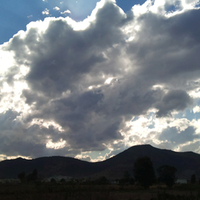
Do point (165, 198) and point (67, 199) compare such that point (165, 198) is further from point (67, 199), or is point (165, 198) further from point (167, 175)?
point (167, 175)

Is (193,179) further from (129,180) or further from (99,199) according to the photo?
(99,199)

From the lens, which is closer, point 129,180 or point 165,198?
point 165,198

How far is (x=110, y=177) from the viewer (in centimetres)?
19525

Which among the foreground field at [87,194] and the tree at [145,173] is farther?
the tree at [145,173]

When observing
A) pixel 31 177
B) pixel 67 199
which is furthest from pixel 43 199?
pixel 31 177

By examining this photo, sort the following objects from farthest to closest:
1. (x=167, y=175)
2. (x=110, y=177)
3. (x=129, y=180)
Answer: (x=110, y=177) → (x=129, y=180) → (x=167, y=175)

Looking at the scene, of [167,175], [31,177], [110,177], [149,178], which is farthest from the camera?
[110,177]

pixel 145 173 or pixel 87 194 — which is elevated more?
pixel 145 173

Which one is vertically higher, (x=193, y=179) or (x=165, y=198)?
(x=165, y=198)

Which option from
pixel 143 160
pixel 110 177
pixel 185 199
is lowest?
pixel 110 177

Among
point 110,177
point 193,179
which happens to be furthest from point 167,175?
point 110,177

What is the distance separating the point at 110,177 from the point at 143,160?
136248 millimetres

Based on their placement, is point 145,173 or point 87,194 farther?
point 145,173

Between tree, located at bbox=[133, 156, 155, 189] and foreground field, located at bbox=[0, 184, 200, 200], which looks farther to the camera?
tree, located at bbox=[133, 156, 155, 189]
